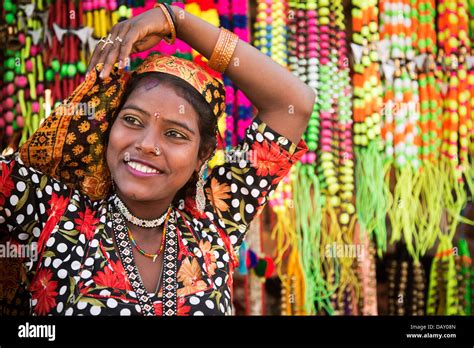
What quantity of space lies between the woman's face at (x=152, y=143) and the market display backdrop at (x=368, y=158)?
0.78 meters

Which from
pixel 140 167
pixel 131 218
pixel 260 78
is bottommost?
pixel 131 218

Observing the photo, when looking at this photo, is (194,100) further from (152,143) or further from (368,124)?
(368,124)

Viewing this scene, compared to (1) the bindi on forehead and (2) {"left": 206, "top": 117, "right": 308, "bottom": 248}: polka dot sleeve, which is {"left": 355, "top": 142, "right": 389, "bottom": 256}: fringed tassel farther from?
(1) the bindi on forehead

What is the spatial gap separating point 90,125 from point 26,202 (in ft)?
1.02

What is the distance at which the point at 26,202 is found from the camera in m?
1.93

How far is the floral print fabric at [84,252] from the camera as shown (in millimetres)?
1924

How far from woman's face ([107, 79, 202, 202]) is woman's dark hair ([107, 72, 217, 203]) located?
2cm

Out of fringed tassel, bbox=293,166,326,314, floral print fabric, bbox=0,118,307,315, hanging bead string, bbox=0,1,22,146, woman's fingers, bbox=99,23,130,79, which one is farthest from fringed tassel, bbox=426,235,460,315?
hanging bead string, bbox=0,1,22,146

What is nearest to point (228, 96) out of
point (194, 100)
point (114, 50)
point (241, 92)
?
point (241, 92)

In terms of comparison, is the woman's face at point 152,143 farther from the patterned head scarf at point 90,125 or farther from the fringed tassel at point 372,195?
the fringed tassel at point 372,195

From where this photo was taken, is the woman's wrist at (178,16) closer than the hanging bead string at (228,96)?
Yes

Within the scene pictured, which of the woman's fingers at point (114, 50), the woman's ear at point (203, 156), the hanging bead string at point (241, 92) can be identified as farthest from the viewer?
the hanging bead string at point (241, 92)

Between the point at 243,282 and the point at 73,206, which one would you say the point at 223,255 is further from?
the point at 243,282

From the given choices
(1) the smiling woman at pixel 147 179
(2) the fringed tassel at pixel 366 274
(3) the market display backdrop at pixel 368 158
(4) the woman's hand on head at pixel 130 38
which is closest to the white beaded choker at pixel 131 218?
(1) the smiling woman at pixel 147 179
